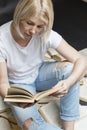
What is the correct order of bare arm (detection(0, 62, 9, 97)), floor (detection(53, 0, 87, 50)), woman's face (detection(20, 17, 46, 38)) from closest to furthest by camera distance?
woman's face (detection(20, 17, 46, 38)), bare arm (detection(0, 62, 9, 97)), floor (detection(53, 0, 87, 50))

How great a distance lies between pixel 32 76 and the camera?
165cm

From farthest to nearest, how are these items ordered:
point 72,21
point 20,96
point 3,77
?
point 72,21 < point 3,77 < point 20,96

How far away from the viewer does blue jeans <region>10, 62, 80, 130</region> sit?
1.52m

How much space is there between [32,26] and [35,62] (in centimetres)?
27

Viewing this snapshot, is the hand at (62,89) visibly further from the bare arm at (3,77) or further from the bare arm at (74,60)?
the bare arm at (3,77)

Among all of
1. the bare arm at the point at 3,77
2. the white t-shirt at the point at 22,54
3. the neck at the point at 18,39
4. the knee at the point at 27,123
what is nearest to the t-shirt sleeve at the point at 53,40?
the white t-shirt at the point at 22,54

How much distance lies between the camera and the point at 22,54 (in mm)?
1537

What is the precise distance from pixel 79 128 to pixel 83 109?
14 centimetres

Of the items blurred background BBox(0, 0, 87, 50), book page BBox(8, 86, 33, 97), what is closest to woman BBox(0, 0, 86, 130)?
book page BBox(8, 86, 33, 97)

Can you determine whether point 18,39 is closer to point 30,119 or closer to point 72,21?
point 30,119

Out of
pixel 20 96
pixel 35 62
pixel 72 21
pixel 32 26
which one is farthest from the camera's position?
pixel 72 21

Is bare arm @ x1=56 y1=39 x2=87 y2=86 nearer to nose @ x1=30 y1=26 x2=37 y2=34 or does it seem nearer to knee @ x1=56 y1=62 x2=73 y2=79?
knee @ x1=56 y1=62 x2=73 y2=79

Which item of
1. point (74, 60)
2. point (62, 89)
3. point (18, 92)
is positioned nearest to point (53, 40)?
point (74, 60)

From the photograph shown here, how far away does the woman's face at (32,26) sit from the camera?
1.37 meters
